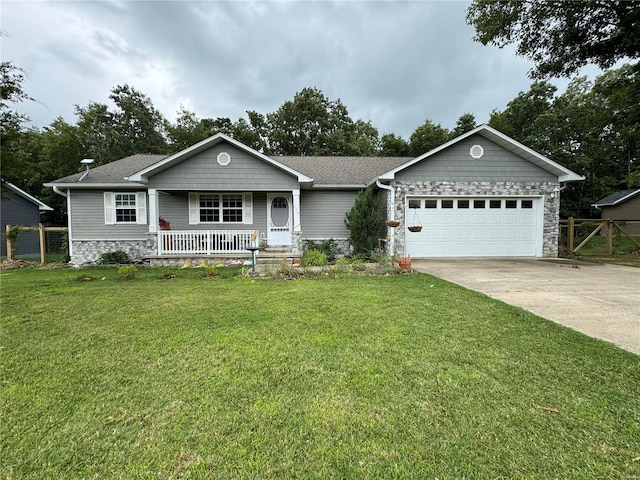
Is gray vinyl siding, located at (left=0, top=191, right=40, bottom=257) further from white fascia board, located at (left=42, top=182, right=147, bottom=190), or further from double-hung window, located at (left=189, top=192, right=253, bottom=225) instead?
double-hung window, located at (left=189, top=192, right=253, bottom=225)

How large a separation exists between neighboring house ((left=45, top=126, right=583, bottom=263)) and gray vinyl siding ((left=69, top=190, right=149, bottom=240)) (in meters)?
0.03

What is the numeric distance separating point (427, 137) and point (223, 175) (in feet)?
63.3

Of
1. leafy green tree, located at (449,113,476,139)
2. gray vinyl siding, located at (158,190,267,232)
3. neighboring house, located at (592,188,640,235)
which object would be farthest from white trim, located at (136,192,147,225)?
neighboring house, located at (592,188,640,235)

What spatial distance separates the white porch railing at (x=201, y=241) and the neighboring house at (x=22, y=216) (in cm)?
1074

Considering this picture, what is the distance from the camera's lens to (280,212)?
457 inches

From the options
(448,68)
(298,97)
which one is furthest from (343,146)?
(448,68)

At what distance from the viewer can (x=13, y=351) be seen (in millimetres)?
3131

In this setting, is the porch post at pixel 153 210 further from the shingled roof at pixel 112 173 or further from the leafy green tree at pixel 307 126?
the leafy green tree at pixel 307 126

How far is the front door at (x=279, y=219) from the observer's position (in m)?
11.5

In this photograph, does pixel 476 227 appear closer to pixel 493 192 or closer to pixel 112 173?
pixel 493 192

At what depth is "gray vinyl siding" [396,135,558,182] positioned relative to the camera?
1016 centimetres

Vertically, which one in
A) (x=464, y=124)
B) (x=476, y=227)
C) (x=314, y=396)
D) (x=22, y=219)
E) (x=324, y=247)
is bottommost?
(x=314, y=396)

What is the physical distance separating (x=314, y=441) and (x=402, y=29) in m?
15.0

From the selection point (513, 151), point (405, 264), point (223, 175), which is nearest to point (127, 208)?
point (223, 175)
